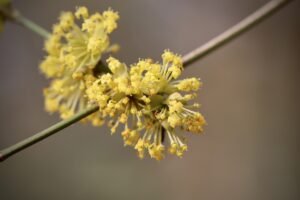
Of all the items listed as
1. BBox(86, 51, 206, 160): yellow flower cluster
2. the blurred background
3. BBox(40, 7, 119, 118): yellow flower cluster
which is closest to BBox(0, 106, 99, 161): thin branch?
BBox(86, 51, 206, 160): yellow flower cluster

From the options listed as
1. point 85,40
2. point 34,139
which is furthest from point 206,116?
point 34,139

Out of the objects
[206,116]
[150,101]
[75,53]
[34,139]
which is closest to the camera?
[34,139]

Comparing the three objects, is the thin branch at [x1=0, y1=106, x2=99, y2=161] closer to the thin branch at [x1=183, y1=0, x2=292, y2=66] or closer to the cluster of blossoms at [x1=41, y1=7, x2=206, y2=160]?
the cluster of blossoms at [x1=41, y1=7, x2=206, y2=160]

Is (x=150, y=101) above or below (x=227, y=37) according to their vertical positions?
below

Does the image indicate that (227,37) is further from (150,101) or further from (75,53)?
(75,53)

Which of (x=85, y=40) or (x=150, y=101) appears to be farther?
(x=85, y=40)

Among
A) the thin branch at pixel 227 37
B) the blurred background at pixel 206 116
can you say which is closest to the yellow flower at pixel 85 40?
the thin branch at pixel 227 37
